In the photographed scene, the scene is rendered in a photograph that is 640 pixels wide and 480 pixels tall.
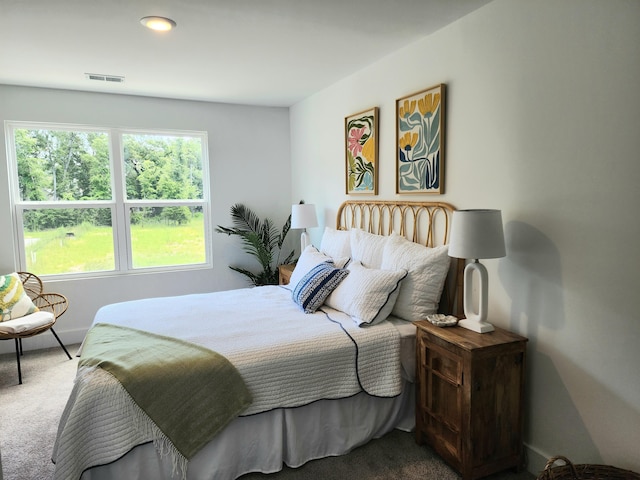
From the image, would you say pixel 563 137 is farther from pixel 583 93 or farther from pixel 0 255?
pixel 0 255

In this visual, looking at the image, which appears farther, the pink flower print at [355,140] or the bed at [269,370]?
the pink flower print at [355,140]

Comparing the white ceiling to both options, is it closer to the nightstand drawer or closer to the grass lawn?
the grass lawn

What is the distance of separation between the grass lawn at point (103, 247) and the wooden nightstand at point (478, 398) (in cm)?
313

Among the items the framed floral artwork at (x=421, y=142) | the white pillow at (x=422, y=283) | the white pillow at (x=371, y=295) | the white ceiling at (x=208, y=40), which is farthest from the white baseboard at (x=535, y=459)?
the white ceiling at (x=208, y=40)

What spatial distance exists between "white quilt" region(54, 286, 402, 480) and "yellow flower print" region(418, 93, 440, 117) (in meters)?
1.36

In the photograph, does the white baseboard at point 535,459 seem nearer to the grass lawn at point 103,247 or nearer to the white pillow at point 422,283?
the white pillow at point 422,283

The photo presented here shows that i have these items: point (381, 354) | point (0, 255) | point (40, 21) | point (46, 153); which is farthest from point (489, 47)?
point (0, 255)

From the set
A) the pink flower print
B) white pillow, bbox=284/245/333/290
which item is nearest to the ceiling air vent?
the pink flower print

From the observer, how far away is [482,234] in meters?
1.99

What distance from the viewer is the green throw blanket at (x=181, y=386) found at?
1.85 m

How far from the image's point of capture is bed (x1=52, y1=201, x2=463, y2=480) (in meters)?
1.82

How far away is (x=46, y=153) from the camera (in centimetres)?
392

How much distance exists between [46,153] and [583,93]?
4.29 meters

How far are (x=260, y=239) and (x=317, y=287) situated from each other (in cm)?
191
